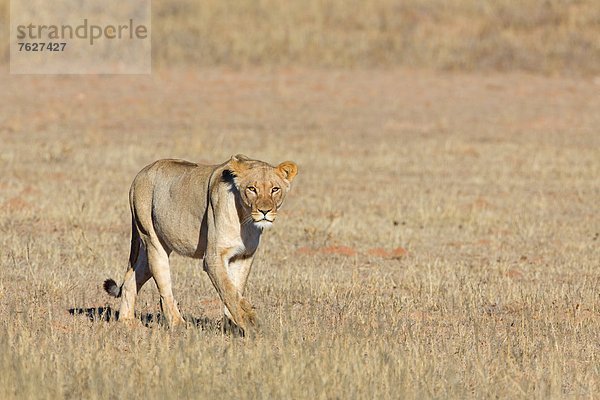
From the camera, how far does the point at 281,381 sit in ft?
20.5

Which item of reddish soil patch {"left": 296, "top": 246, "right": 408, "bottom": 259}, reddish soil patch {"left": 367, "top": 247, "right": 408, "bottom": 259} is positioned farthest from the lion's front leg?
reddish soil patch {"left": 367, "top": 247, "right": 408, "bottom": 259}

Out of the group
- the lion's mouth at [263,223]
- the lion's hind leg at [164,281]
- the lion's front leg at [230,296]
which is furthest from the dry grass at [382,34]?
the lion's mouth at [263,223]

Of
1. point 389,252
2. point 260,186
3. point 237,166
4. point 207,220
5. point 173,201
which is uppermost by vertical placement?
point 237,166

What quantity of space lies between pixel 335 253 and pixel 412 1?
77.7 ft

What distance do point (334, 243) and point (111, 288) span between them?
425 cm

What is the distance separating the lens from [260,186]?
738 centimetres

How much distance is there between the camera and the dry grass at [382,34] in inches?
1236

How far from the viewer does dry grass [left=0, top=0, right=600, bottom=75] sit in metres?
31.4

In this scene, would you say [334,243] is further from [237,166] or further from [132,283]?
[237,166]

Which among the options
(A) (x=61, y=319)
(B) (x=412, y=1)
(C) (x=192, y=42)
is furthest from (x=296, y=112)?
(A) (x=61, y=319)

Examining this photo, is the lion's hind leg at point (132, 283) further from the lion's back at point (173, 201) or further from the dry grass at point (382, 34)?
the dry grass at point (382, 34)

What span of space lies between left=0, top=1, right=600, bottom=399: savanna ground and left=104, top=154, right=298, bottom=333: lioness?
11.0 inches

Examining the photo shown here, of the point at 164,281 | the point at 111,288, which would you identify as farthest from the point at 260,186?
the point at 111,288

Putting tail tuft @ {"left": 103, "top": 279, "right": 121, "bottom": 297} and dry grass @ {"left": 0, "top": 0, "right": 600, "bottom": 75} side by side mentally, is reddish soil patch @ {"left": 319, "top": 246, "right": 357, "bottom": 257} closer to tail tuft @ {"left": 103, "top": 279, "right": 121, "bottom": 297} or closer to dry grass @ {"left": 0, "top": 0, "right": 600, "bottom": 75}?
tail tuft @ {"left": 103, "top": 279, "right": 121, "bottom": 297}
